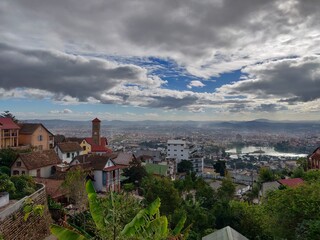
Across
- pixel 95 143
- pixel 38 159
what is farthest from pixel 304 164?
pixel 38 159

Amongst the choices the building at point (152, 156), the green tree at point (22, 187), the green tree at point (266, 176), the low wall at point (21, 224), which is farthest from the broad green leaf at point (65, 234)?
the building at point (152, 156)

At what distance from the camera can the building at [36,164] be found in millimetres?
26672

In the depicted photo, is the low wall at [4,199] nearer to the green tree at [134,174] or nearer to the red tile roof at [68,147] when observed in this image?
the green tree at [134,174]

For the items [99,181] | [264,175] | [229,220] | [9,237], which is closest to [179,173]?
[264,175]

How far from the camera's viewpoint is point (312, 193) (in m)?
15.2

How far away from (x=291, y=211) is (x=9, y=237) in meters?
12.6

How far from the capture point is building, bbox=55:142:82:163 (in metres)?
39.2

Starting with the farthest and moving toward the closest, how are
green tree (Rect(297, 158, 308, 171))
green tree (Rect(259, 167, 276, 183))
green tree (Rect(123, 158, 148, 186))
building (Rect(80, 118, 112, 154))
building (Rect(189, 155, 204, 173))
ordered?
building (Rect(189, 155, 204, 173)) → building (Rect(80, 118, 112, 154)) → green tree (Rect(297, 158, 308, 171)) → green tree (Rect(259, 167, 276, 183)) → green tree (Rect(123, 158, 148, 186))

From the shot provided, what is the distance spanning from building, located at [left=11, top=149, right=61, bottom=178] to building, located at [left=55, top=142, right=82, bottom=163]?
29.4 feet

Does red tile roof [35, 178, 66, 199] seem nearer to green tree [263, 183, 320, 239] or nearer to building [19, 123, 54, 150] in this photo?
Answer: green tree [263, 183, 320, 239]

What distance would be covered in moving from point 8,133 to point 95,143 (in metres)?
17.4

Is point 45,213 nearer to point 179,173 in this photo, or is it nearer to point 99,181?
point 99,181

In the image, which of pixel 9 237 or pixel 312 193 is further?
pixel 312 193

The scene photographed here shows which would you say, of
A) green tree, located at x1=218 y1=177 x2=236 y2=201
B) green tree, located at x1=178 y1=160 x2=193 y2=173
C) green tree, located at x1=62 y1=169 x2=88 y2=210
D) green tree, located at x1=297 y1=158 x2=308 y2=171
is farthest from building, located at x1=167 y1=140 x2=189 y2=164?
green tree, located at x1=62 y1=169 x2=88 y2=210
